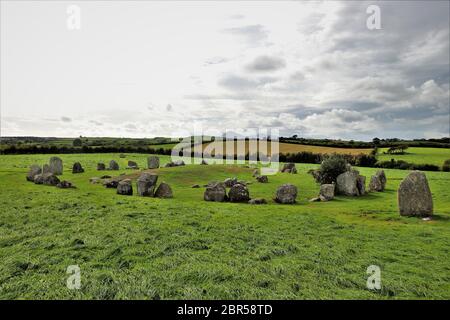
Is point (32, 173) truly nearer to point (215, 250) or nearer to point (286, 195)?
point (286, 195)

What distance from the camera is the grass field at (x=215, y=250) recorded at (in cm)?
871

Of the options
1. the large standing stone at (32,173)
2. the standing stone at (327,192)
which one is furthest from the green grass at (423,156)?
the large standing stone at (32,173)

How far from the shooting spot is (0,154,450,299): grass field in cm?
871

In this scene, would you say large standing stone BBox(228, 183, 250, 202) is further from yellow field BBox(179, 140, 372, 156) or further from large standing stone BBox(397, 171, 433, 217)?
yellow field BBox(179, 140, 372, 156)

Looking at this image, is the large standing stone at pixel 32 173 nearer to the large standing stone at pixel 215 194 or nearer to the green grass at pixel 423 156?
the large standing stone at pixel 215 194

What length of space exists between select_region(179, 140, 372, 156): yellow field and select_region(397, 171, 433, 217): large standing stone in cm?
5662

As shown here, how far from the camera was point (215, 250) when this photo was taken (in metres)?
12.0

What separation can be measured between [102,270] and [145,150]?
83.2 meters

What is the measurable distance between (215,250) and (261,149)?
70419 mm

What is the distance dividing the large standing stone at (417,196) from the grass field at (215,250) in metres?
1.02

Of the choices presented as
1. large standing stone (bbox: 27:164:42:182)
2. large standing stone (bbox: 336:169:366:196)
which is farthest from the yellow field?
large standing stone (bbox: 336:169:366:196)

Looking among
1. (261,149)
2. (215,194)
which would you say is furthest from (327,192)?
(261,149)

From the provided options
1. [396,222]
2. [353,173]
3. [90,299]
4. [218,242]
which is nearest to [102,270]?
[90,299]

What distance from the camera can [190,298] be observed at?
8086mm
